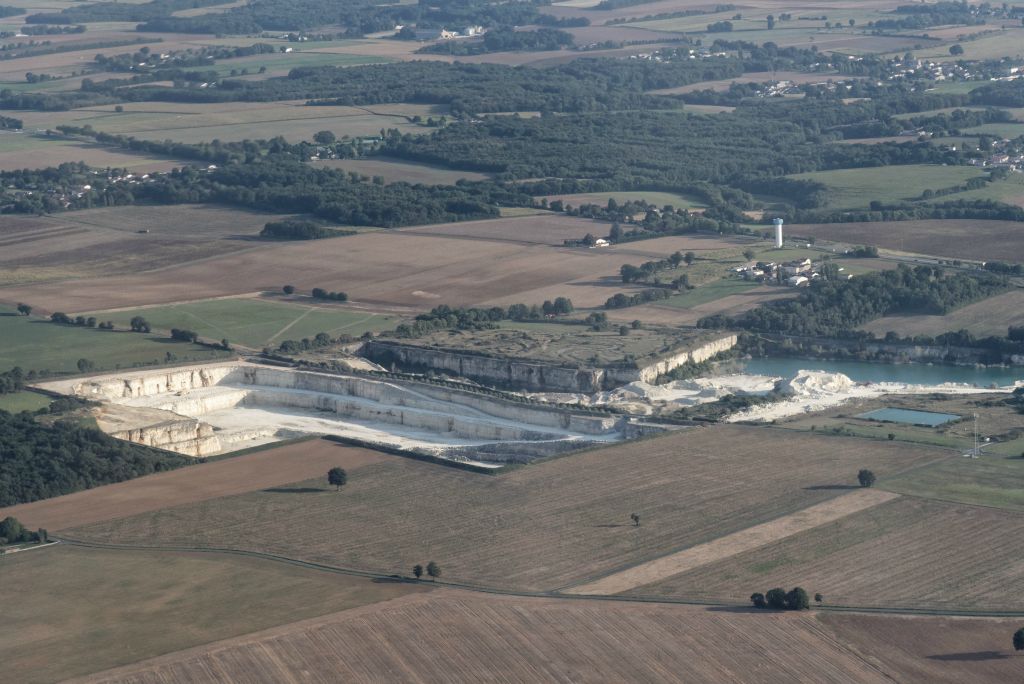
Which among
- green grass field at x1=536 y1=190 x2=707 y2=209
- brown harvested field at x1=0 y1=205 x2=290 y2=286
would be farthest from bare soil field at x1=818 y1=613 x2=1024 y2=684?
green grass field at x1=536 y1=190 x2=707 y2=209

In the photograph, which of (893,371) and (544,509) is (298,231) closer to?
(893,371)

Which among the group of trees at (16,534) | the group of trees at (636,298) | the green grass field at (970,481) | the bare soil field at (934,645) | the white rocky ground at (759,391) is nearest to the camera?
the bare soil field at (934,645)

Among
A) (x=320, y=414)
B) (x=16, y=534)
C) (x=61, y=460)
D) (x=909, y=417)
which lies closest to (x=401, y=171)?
(x=320, y=414)

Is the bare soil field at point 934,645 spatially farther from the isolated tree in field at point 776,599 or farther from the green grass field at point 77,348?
the green grass field at point 77,348

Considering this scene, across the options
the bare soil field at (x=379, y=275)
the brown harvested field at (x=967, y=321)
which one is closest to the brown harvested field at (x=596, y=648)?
the brown harvested field at (x=967, y=321)

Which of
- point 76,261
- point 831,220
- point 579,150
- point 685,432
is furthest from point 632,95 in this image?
point 685,432
